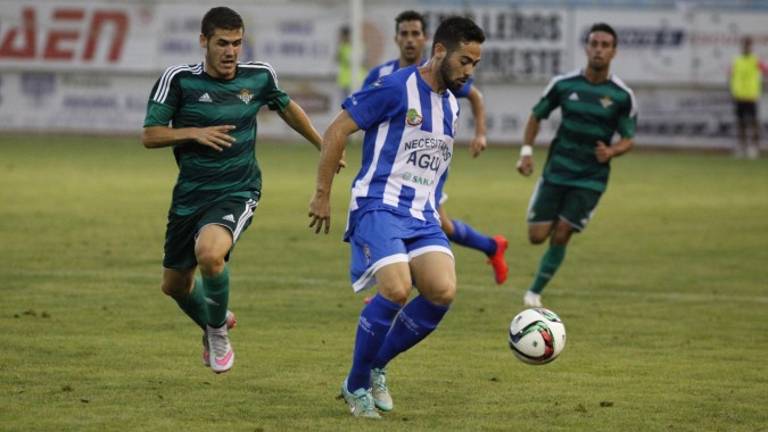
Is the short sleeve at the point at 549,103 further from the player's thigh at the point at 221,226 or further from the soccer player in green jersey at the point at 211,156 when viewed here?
the player's thigh at the point at 221,226

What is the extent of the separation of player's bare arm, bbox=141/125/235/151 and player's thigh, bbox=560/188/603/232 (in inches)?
185

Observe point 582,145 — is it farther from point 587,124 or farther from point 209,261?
point 209,261

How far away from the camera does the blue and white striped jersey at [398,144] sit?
25.8ft

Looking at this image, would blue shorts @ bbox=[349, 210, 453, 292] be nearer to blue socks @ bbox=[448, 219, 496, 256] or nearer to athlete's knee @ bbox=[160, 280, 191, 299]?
athlete's knee @ bbox=[160, 280, 191, 299]

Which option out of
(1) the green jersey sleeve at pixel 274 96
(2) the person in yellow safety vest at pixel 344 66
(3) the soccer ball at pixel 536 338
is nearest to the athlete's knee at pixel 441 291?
(3) the soccer ball at pixel 536 338

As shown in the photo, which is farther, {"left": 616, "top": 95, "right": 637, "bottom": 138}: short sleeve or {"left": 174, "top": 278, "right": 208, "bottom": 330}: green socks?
{"left": 616, "top": 95, "right": 637, "bottom": 138}: short sleeve

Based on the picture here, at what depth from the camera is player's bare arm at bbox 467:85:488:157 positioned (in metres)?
12.6

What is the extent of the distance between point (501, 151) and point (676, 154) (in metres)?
3.77

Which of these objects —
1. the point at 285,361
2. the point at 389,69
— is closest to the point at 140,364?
the point at 285,361

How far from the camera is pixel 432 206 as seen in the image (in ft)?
26.4

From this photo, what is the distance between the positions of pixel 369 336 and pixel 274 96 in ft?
6.63

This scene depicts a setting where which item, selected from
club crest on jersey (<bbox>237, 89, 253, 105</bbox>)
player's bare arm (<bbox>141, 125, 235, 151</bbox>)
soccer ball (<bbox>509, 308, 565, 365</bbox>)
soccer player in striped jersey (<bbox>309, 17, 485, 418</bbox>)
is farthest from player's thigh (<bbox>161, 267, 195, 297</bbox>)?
soccer ball (<bbox>509, 308, 565, 365</bbox>)

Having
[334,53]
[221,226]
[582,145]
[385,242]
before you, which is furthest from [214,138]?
[334,53]

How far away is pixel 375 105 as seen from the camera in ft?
25.7
